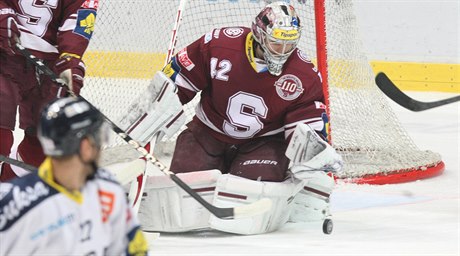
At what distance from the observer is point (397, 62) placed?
303 inches

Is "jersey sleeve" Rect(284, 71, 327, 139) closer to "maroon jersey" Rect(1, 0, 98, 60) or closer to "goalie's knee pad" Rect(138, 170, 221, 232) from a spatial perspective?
"goalie's knee pad" Rect(138, 170, 221, 232)

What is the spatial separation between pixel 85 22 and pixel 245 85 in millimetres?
654

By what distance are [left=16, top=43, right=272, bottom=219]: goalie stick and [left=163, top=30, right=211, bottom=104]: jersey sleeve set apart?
1.99ft

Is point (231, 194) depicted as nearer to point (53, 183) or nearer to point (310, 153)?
point (310, 153)

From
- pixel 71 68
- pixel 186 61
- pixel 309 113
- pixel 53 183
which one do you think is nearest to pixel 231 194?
pixel 309 113

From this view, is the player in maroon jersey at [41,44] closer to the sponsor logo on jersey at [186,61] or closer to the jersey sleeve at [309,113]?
the sponsor logo on jersey at [186,61]

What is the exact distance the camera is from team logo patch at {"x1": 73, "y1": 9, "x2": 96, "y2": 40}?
3.71 metres

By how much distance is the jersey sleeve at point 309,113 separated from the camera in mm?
4043

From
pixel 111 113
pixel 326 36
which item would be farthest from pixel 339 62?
pixel 111 113

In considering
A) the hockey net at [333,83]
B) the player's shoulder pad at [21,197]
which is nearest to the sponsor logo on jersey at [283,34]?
the hockey net at [333,83]

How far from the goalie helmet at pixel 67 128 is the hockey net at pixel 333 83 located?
9.74ft

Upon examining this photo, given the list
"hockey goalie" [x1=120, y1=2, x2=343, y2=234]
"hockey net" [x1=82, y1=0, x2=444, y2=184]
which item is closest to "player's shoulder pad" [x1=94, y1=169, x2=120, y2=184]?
"hockey goalie" [x1=120, y1=2, x2=343, y2=234]

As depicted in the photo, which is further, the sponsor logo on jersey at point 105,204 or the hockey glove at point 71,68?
the hockey glove at point 71,68

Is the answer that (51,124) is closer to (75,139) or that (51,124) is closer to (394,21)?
(75,139)
